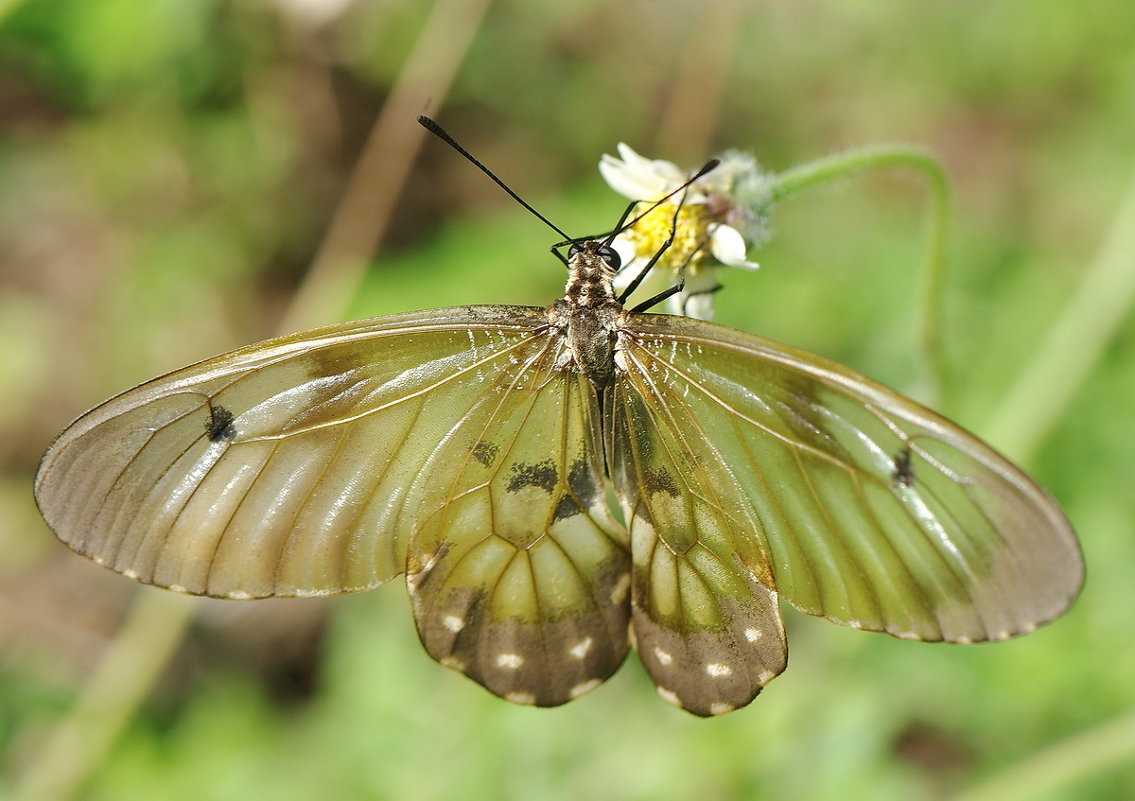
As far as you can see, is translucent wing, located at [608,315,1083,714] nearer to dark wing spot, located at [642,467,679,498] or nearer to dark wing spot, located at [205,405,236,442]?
dark wing spot, located at [642,467,679,498]

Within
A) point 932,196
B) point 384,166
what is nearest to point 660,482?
point 932,196

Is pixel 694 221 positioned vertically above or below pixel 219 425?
above

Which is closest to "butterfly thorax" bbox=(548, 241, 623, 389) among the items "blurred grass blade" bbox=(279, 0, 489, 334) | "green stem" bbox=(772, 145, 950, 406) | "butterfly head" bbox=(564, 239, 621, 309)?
"butterfly head" bbox=(564, 239, 621, 309)

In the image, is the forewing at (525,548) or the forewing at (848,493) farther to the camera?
the forewing at (525,548)

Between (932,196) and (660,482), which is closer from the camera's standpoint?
(660,482)

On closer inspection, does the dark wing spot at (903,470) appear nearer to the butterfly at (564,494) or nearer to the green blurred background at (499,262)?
the butterfly at (564,494)

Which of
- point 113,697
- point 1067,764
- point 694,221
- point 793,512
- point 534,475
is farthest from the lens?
point 113,697

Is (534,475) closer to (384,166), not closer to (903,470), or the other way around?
(903,470)

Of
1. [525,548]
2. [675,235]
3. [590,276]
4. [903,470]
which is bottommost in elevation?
[903,470]

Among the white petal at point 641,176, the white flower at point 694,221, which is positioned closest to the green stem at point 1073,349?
the white flower at point 694,221
